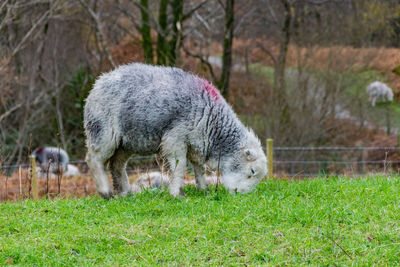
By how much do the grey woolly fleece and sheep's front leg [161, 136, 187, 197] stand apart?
0.44 feet

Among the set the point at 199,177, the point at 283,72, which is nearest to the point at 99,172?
the point at 199,177

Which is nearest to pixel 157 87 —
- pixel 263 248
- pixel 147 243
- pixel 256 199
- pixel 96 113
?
pixel 96 113

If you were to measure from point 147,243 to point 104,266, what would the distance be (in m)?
0.71

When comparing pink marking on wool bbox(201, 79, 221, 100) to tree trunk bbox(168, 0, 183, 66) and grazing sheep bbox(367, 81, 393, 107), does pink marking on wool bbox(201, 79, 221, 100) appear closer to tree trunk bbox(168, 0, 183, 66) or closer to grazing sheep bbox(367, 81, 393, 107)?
tree trunk bbox(168, 0, 183, 66)

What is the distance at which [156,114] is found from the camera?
8.14 m

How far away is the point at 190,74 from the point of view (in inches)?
342

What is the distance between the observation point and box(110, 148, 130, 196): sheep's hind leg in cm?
881

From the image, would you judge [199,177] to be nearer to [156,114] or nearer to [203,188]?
[203,188]

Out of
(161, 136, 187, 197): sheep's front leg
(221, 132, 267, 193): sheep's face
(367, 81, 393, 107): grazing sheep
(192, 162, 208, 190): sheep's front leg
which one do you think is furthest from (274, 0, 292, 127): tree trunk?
(161, 136, 187, 197): sheep's front leg

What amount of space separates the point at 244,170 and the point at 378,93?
13128 mm

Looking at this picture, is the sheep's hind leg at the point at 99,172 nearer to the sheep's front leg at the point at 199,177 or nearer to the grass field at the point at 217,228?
the grass field at the point at 217,228

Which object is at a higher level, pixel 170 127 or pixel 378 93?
pixel 170 127

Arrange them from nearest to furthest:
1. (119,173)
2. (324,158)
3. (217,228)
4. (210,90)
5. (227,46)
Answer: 1. (217,228)
2. (210,90)
3. (119,173)
4. (324,158)
5. (227,46)

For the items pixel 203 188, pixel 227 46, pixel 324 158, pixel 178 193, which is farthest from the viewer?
pixel 227 46
